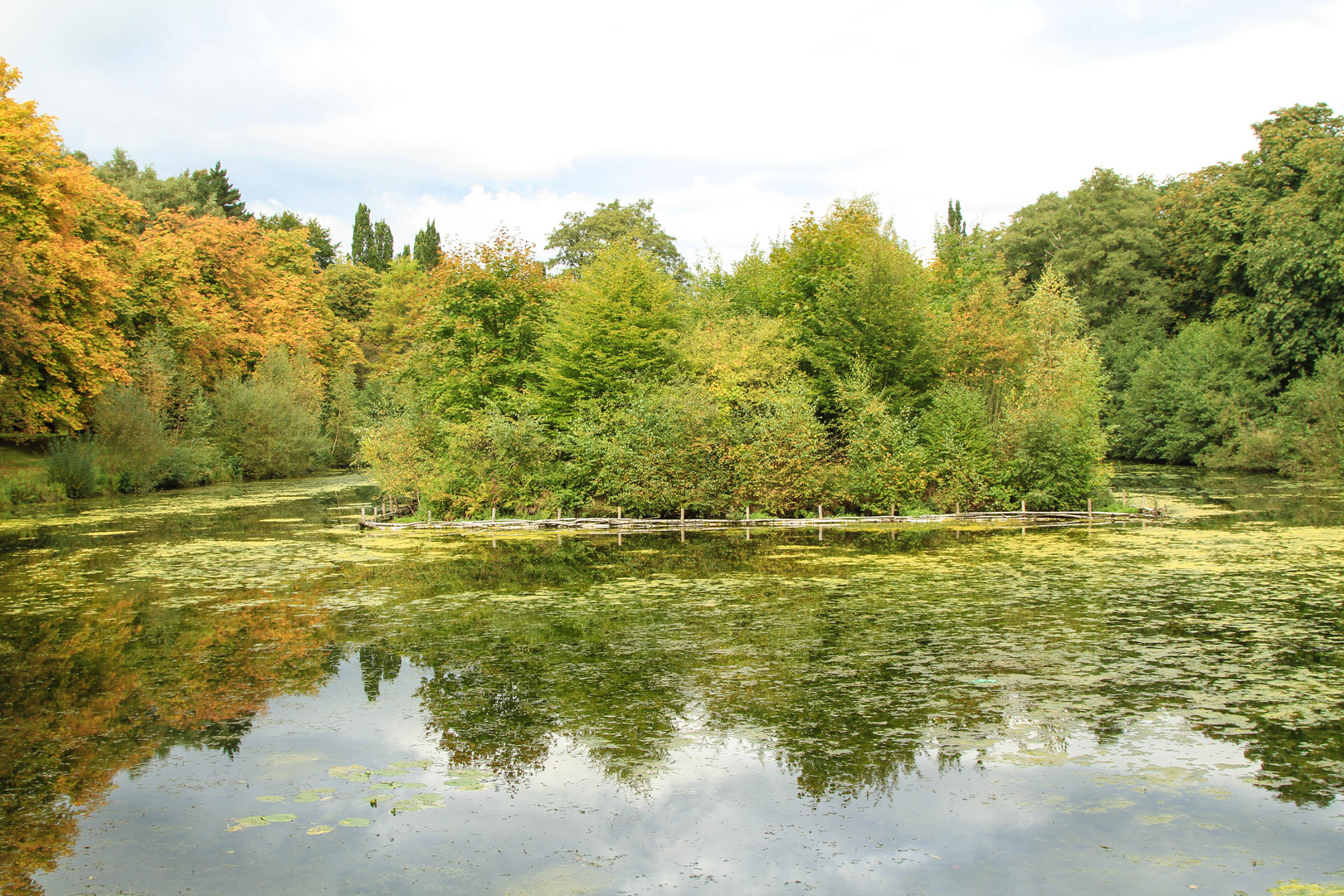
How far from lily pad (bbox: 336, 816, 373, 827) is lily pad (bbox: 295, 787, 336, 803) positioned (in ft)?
1.46

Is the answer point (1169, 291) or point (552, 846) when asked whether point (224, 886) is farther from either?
point (1169, 291)

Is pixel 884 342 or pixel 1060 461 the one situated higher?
pixel 884 342

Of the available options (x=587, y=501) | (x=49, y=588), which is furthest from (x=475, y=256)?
(x=49, y=588)

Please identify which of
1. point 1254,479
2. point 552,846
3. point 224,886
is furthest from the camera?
point 1254,479

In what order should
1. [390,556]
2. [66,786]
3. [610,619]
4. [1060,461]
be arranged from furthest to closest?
[1060,461] → [390,556] → [610,619] → [66,786]

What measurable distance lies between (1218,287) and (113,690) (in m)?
52.0

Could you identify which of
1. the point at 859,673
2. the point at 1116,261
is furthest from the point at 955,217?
the point at 859,673

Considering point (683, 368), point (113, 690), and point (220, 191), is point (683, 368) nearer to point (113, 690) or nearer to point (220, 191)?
point (113, 690)

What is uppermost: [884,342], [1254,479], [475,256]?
[475,256]

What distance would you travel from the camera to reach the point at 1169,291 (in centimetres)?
4891

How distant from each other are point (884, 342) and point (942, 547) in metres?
10.5

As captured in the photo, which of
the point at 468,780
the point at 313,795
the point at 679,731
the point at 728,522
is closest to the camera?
the point at 313,795

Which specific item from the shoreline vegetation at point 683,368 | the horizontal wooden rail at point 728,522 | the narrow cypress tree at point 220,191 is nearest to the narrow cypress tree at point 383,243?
the narrow cypress tree at point 220,191

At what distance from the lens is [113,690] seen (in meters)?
8.80
